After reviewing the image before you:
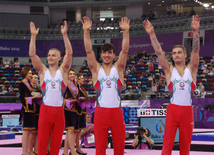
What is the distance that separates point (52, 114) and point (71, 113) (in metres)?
2.02

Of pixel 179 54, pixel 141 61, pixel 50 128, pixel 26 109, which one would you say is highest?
pixel 141 61

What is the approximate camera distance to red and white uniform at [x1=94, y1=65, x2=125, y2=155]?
16.0 feet

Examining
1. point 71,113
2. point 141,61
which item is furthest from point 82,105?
point 141,61

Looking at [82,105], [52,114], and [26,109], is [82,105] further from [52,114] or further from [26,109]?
[52,114]

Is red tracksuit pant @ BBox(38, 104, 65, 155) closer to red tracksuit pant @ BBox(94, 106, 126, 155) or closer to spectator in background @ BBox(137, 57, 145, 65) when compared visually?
red tracksuit pant @ BBox(94, 106, 126, 155)

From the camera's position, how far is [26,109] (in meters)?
7.13

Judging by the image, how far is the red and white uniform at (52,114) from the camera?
17.5 feet

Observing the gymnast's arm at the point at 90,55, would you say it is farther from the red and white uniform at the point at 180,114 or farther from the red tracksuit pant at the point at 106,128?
the red and white uniform at the point at 180,114

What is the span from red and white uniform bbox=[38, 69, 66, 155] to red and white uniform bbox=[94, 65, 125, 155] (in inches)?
31.3

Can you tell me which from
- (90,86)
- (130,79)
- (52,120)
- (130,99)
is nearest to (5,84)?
(90,86)

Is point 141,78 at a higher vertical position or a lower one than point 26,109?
higher

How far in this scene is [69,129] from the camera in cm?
729

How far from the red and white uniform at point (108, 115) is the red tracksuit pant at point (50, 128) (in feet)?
2.58

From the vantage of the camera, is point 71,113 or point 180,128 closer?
point 180,128
